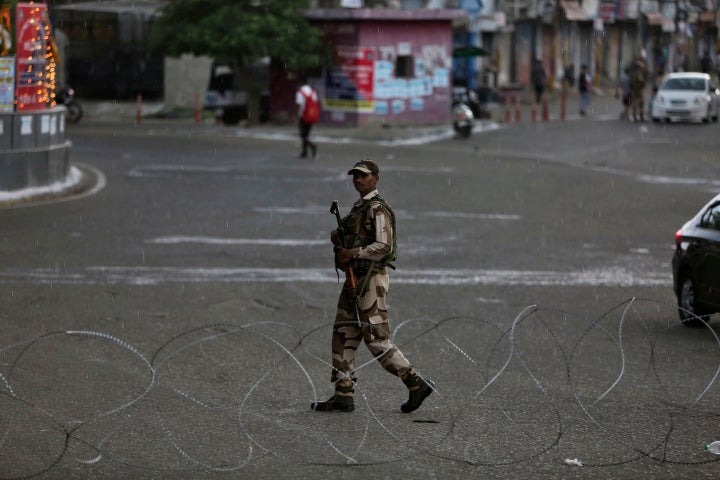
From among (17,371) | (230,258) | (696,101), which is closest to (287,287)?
(230,258)

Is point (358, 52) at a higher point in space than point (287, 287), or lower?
higher

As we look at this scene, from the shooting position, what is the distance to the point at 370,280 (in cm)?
902

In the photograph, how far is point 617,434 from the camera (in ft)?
28.8

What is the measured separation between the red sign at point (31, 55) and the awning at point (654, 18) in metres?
66.9

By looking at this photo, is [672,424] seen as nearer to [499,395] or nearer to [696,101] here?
[499,395]

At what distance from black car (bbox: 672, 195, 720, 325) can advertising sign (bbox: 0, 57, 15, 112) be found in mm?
12860

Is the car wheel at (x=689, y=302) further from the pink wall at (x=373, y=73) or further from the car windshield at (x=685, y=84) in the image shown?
the car windshield at (x=685, y=84)

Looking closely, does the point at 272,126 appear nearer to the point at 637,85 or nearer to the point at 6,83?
the point at 637,85

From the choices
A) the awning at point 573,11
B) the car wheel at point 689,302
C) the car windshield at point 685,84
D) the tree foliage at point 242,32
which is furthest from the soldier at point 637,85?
the car wheel at point 689,302

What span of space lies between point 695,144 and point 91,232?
22770 mm

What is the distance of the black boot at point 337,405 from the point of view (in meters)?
9.22

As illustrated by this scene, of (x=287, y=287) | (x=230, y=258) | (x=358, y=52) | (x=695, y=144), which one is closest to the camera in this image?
(x=287, y=287)

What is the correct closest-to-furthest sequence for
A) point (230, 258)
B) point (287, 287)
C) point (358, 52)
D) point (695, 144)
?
1. point (287, 287)
2. point (230, 258)
3. point (695, 144)
4. point (358, 52)

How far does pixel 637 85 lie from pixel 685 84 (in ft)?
5.61
